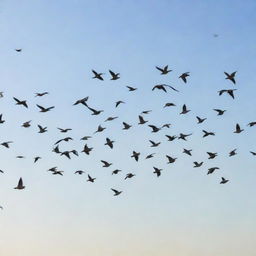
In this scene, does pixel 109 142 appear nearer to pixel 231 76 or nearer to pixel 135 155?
pixel 135 155

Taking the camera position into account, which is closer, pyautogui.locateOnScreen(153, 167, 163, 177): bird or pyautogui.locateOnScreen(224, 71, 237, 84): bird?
pyautogui.locateOnScreen(224, 71, 237, 84): bird

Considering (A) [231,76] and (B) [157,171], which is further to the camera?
(B) [157,171]

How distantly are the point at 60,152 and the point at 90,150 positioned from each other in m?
3.98

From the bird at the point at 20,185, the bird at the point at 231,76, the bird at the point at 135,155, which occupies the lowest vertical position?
the bird at the point at 20,185

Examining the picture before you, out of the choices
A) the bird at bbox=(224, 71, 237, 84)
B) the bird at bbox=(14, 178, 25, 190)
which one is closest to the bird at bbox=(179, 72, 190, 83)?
the bird at bbox=(224, 71, 237, 84)

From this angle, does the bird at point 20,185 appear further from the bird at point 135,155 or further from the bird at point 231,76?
the bird at point 231,76

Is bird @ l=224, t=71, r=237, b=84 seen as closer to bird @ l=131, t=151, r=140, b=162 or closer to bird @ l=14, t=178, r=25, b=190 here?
bird @ l=131, t=151, r=140, b=162

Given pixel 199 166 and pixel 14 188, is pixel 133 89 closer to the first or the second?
pixel 199 166

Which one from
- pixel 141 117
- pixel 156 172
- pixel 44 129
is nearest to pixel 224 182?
pixel 156 172

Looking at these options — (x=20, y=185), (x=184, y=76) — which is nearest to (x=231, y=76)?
(x=184, y=76)

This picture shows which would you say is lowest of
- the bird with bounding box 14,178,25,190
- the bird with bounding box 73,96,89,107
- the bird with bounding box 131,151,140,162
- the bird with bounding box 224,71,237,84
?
the bird with bounding box 14,178,25,190

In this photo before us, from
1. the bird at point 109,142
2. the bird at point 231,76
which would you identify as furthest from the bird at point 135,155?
the bird at point 231,76

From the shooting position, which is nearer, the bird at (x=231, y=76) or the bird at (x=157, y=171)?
the bird at (x=231, y=76)

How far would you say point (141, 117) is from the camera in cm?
6450
